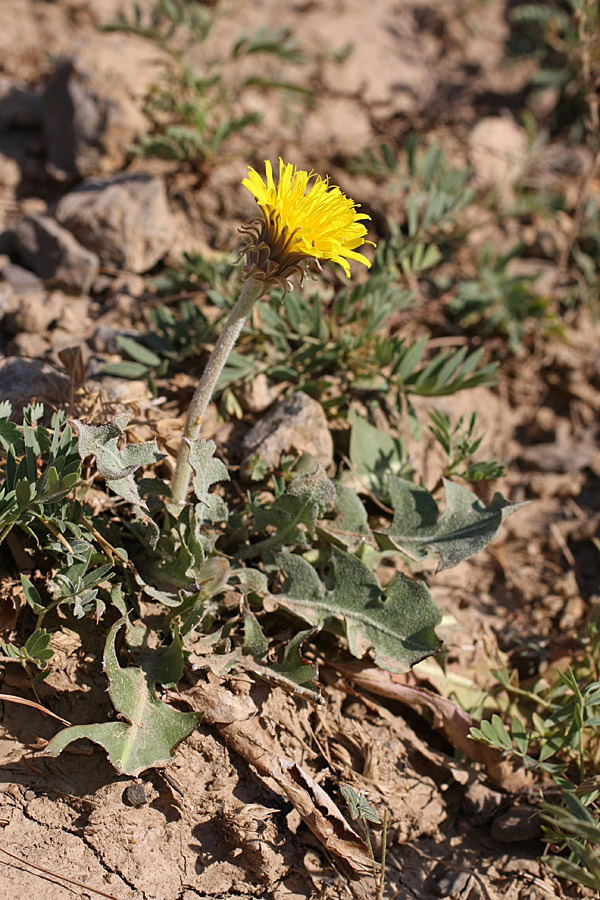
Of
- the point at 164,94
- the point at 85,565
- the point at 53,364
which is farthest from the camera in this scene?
the point at 164,94

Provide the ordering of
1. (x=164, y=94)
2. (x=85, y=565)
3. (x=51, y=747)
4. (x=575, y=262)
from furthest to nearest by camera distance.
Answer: (x=575, y=262)
(x=164, y=94)
(x=85, y=565)
(x=51, y=747)

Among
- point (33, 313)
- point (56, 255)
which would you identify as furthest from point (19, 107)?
point (33, 313)

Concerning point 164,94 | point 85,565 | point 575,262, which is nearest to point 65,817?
point 85,565

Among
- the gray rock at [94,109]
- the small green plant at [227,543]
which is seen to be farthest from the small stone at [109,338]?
the gray rock at [94,109]

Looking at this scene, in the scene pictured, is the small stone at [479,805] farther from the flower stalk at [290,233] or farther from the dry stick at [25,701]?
the flower stalk at [290,233]

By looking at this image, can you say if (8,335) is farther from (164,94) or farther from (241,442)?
(164,94)

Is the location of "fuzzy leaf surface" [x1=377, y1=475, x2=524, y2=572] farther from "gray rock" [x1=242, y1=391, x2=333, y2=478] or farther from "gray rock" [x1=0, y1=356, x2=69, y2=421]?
"gray rock" [x1=0, y1=356, x2=69, y2=421]
